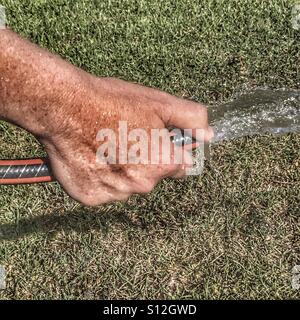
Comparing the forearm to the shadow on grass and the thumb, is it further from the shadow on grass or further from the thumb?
the shadow on grass

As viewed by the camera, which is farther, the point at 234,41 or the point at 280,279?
the point at 234,41

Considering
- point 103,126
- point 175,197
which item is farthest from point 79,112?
point 175,197

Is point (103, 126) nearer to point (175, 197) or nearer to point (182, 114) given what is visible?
point (182, 114)

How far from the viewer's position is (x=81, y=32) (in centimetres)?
388

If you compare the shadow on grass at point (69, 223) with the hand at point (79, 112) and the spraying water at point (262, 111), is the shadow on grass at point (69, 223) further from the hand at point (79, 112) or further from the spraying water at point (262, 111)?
the hand at point (79, 112)

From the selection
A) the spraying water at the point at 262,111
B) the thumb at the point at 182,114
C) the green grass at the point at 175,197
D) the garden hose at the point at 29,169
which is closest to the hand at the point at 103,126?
the thumb at the point at 182,114

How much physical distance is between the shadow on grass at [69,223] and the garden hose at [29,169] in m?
1.35

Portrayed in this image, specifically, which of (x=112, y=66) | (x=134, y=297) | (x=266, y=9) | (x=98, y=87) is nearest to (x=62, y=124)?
(x=98, y=87)

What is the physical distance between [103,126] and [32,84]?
0.23 m

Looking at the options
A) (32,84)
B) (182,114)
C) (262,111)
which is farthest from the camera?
(262,111)

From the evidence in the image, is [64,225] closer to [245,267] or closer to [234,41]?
[245,267]

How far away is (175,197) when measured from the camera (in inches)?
137

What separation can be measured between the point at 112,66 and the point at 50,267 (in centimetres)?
128
